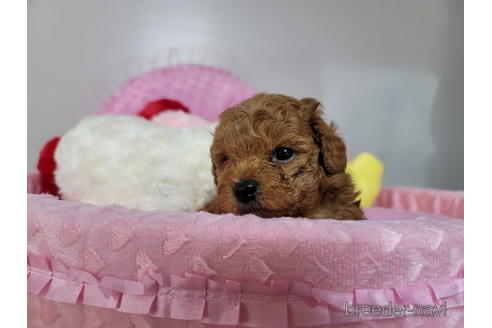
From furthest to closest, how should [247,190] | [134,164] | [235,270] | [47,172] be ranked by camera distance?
1. [47,172]
2. [134,164]
3. [247,190]
4. [235,270]

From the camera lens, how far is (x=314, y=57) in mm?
2543

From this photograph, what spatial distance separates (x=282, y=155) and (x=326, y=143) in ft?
0.56

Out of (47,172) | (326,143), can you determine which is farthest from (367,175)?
(47,172)

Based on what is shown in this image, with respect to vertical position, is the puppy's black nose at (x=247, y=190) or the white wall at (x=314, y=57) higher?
the white wall at (x=314, y=57)

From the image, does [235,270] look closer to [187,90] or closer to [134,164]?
[134,164]

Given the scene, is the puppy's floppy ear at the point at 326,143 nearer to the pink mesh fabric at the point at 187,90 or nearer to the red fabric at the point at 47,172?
the red fabric at the point at 47,172

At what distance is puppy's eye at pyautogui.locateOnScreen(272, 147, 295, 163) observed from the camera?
1309 mm

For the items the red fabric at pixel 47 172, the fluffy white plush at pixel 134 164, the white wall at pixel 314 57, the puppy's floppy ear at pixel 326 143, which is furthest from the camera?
the white wall at pixel 314 57

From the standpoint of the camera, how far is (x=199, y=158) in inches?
71.1

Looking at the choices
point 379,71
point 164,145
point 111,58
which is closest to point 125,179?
point 164,145

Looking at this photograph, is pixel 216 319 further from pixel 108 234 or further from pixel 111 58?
pixel 111 58

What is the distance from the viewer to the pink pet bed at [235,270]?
916 mm

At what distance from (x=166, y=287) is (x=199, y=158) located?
0.88 meters

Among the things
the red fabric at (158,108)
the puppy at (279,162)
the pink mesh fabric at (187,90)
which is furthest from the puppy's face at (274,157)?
the pink mesh fabric at (187,90)
